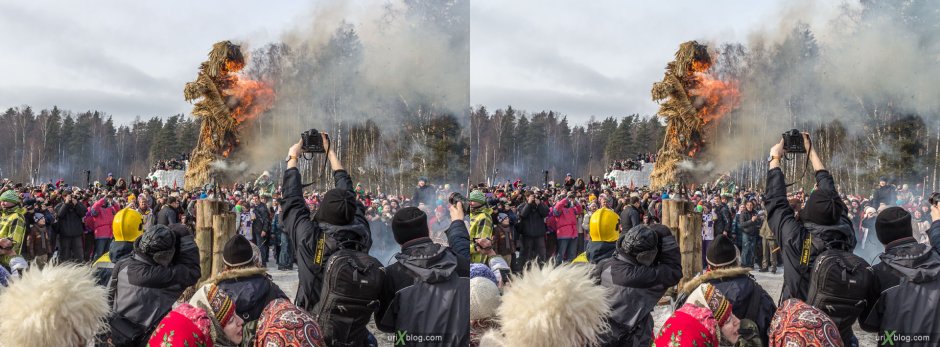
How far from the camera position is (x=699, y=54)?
5.91 metres

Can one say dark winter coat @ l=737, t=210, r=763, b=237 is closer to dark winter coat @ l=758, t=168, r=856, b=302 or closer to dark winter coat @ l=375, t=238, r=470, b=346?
dark winter coat @ l=758, t=168, r=856, b=302

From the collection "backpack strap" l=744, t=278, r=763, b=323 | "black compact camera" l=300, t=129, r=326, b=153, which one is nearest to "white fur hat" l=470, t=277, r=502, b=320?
"backpack strap" l=744, t=278, r=763, b=323

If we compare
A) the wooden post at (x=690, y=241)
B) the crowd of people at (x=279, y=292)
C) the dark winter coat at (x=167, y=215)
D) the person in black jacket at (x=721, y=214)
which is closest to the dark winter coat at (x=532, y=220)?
the wooden post at (x=690, y=241)

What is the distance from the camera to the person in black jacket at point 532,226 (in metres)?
6.73

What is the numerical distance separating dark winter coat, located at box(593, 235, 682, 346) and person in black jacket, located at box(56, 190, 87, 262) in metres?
9.70

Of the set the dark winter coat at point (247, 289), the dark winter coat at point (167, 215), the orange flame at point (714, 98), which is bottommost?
the dark winter coat at point (247, 289)

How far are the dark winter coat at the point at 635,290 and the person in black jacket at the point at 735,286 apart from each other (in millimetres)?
510

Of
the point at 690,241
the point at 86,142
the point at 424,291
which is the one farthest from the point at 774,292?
the point at 86,142

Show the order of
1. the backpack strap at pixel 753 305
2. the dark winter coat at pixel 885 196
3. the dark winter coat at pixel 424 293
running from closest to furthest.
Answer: the dark winter coat at pixel 424 293 → the backpack strap at pixel 753 305 → the dark winter coat at pixel 885 196

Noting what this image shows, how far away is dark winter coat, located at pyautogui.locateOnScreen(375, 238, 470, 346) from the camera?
3414 millimetres

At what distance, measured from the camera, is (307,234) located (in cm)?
364

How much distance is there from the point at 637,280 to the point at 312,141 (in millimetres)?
2416

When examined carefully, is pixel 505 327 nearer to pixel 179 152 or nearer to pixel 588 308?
pixel 588 308

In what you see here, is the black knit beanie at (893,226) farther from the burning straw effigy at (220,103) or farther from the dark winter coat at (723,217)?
the burning straw effigy at (220,103)
